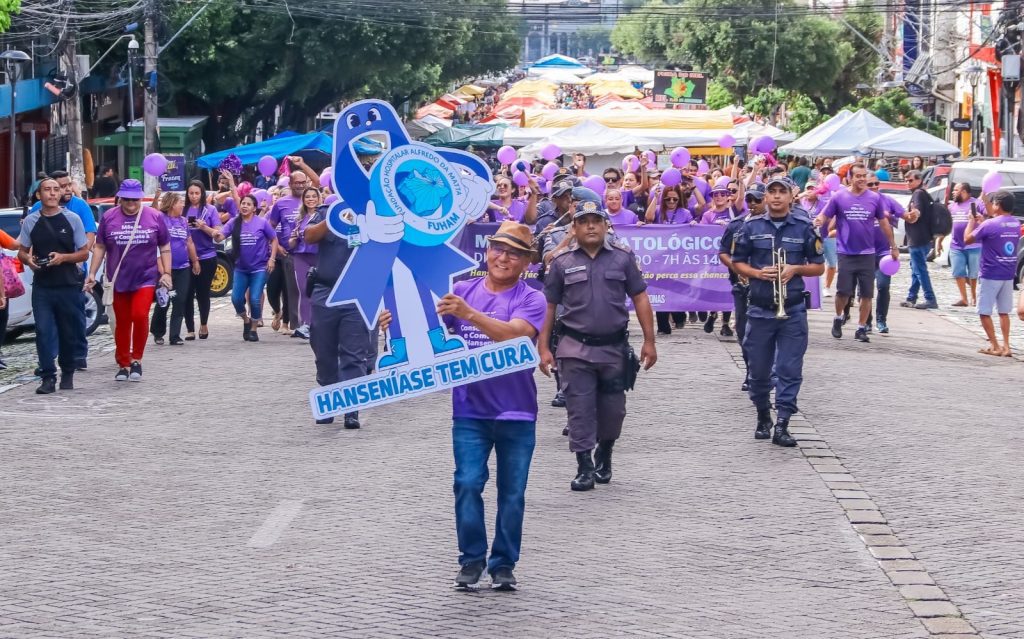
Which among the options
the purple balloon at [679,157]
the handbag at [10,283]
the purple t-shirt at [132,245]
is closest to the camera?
the handbag at [10,283]

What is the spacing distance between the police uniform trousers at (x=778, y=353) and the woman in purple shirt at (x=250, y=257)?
7490mm

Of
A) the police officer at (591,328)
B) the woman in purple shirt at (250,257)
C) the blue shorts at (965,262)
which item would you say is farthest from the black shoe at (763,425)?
the blue shorts at (965,262)

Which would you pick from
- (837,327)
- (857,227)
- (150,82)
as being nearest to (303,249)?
(857,227)

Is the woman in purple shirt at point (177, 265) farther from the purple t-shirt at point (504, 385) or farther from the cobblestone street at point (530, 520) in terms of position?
the purple t-shirt at point (504, 385)

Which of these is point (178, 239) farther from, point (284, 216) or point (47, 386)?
point (47, 386)

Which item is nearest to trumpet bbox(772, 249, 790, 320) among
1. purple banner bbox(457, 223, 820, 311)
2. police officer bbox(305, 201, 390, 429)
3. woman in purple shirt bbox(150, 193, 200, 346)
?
police officer bbox(305, 201, 390, 429)

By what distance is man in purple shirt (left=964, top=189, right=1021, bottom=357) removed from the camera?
52.8 ft

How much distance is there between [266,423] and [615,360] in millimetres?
3568

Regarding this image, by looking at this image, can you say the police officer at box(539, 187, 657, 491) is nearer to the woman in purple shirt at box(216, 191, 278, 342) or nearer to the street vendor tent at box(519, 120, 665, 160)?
the woman in purple shirt at box(216, 191, 278, 342)

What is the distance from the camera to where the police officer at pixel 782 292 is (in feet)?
35.9

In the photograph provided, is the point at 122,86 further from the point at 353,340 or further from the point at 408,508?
the point at 408,508

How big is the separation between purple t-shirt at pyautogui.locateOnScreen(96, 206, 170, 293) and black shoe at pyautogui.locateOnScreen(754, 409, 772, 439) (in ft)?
18.5

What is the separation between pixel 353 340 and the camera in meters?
11.7

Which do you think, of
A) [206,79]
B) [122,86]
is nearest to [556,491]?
[206,79]
